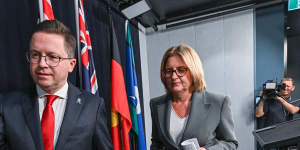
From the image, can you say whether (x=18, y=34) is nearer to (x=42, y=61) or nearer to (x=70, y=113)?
(x=42, y=61)

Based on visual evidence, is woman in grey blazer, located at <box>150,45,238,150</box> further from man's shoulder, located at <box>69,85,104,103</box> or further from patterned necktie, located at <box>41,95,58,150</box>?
patterned necktie, located at <box>41,95,58,150</box>

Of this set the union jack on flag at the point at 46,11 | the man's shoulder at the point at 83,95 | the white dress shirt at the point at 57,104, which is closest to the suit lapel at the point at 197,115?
the man's shoulder at the point at 83,95

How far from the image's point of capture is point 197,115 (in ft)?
3.61

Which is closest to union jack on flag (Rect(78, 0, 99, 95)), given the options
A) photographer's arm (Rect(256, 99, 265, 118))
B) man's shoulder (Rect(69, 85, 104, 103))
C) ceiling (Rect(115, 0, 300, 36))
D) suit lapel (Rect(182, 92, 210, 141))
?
man's shoulder (Rect(69, 85, 104, 103))

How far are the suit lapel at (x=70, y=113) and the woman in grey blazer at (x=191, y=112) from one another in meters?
0.57

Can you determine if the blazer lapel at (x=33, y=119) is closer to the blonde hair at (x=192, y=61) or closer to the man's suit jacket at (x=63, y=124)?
A: the man's suit jacket at (x=63, y=124)

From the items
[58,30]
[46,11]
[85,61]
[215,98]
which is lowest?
[215,98]

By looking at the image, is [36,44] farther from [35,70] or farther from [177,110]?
[177,110]

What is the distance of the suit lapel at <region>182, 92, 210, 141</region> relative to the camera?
1.08 m

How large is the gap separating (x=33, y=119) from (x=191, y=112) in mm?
915

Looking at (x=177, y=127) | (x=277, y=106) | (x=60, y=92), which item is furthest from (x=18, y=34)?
(x=277, y=106)

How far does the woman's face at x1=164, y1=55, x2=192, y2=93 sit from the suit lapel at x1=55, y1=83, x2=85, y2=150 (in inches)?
23.2

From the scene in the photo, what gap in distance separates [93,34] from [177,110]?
1.48 m

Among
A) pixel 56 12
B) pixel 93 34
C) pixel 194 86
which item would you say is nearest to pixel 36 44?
pixel 56 12
